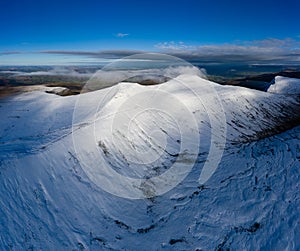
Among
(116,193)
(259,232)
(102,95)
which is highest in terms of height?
(102,95)

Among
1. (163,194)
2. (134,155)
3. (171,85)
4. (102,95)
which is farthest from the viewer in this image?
(171,85)

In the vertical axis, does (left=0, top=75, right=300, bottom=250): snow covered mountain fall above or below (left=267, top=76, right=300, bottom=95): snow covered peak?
below

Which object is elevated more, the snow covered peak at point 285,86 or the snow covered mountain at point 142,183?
the snow covered peak at point 285,86

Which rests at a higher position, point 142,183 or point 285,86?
point 285,86

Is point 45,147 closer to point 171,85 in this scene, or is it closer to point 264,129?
point 264,129

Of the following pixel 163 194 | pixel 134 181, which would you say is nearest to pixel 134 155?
pixel 134 181

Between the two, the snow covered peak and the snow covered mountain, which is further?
the snow covered peak

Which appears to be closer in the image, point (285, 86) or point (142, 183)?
point (142, 183)

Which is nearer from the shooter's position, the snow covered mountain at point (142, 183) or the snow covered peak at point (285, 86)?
the snow covered mountain at point (142, 183)
